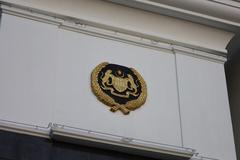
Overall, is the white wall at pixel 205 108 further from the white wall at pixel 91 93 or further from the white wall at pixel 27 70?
the white wall at pixel 27 70

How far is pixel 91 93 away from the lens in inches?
340

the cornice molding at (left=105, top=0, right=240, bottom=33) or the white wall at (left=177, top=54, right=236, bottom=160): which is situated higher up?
the cornice molding at (left=105, top=0, right=240, bottom=33)

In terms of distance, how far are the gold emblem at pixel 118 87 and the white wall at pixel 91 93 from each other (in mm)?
87

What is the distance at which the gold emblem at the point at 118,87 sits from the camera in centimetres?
865

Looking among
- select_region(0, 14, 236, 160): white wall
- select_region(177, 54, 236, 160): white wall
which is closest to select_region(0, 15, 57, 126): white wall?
select_region(0, 14, 236, 160): white wall

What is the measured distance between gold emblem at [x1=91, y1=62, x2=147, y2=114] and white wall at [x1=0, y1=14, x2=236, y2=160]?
0.09 metres

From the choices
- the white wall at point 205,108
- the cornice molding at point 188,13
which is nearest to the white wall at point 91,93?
the white wall at point 205,108

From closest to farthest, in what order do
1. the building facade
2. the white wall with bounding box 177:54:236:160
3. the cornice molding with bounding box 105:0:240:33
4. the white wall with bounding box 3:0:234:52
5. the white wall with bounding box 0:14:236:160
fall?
1. the building facade
2. the white wall with bounding box 0:14:236:160
3. the white wall with bounding box 177:54:236:160
4. the white wall with bounding box 3:0:234:52
5. the cornice molding with bounding box 105:0:240:33

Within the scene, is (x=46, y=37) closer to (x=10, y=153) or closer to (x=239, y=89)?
(x=10, y=153)

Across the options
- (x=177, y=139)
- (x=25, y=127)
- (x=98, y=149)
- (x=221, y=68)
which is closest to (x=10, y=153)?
(x=25, y=127)

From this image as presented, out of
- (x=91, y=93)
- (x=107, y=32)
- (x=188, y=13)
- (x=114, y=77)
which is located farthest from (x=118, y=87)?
(x=188, y=13)

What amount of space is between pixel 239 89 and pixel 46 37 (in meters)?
3.54

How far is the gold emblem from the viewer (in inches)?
340

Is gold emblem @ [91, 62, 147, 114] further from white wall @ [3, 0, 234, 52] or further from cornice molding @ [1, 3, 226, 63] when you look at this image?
white wall @ [3, 0, 234, 52]
